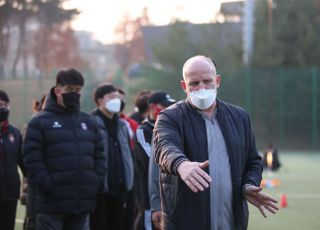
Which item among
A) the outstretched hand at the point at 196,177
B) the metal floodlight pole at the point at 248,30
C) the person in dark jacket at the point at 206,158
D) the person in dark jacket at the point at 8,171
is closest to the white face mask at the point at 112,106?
the person in dark jacket at the point at 8,171

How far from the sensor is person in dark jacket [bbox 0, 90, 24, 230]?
789 centimetres

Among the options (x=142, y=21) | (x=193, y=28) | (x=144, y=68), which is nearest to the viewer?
(x=144, y=68)

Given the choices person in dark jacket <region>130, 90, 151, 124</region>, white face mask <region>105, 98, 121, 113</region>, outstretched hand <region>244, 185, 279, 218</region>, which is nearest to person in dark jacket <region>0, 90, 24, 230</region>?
white face mask <region>105, 98, 121, 113</region>

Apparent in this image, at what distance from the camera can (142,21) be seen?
6956cm

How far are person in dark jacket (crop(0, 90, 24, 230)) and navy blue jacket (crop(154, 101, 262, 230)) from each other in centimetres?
335

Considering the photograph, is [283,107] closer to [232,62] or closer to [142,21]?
[232,62]

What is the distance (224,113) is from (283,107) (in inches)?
1025

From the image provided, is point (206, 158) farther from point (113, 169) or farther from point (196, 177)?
point (113, 169)

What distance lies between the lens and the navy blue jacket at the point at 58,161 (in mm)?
6926

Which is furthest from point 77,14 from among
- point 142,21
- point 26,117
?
point 142,21

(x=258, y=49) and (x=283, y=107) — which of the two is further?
(x=258, y=49)

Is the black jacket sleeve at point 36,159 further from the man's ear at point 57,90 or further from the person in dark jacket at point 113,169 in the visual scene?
the person in dark jacket at point 113,169

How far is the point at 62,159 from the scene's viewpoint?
6996mm

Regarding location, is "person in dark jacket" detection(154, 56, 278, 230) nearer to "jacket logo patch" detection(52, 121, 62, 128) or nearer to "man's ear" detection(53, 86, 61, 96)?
"jacket logo patch" detection(52, 121, 62, 128)
